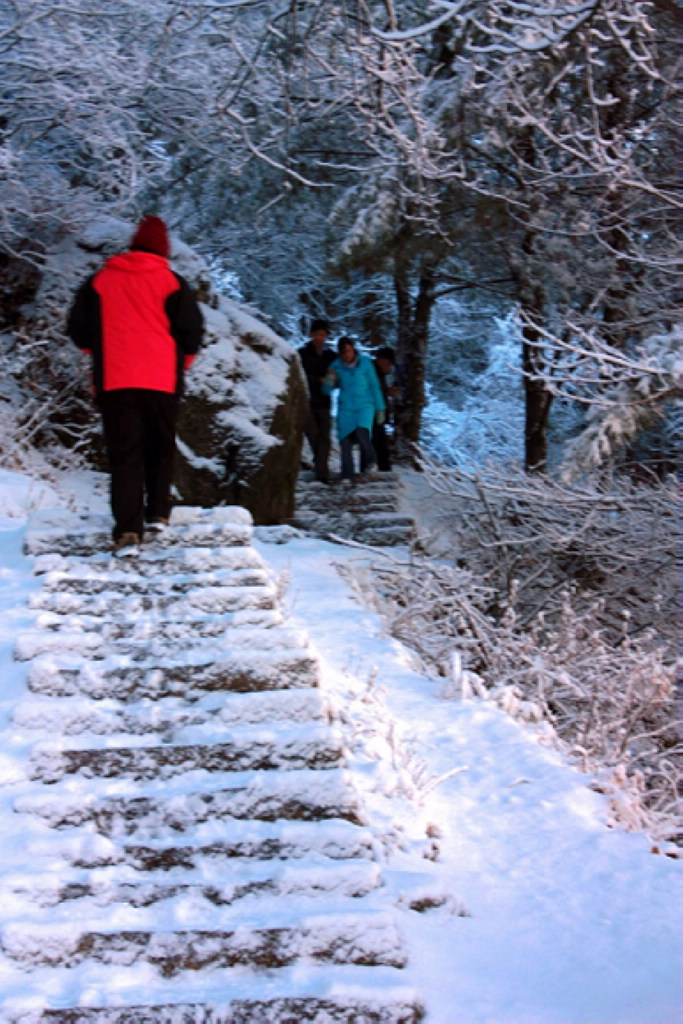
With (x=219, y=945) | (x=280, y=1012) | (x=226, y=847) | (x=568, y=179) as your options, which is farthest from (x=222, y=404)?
(x=280, y=1012)

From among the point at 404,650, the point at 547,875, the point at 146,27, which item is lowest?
the point at 547,875

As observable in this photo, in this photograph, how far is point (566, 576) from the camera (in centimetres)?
853

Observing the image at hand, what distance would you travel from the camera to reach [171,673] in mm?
3840

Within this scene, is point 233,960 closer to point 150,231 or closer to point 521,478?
point 150,231

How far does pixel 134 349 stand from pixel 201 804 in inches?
87.1

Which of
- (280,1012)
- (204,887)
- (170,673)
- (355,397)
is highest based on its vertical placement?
(355,397)

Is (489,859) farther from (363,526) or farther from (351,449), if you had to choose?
(351,449)

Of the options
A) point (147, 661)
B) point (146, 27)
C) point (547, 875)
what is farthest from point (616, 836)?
point (146, 27)

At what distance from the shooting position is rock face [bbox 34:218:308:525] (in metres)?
9.05

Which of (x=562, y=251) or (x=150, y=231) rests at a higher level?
(x=562, y=251)

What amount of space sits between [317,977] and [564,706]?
10.1 ft

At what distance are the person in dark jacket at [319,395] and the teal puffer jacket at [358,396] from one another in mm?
501

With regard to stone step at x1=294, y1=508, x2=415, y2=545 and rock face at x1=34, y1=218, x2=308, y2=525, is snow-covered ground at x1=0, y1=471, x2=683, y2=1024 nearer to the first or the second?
rock face at x1=34, y1=218, x2=308, y2=525

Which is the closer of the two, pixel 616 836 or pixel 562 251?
pixel 616 836
